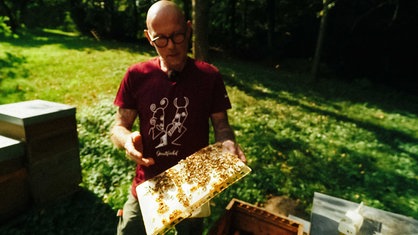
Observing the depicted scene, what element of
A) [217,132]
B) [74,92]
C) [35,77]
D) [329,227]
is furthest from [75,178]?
[35,77]

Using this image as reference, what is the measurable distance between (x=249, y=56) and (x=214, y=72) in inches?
874

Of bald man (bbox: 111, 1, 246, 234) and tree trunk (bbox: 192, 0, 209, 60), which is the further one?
tree trunk (bbox: 192, 0, 209, 60)

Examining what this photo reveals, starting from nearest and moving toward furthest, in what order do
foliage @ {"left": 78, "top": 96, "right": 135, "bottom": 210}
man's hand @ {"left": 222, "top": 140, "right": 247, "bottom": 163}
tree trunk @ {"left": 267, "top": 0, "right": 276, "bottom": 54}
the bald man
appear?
man's hand @ {"left": 222, "top": 140, "right": 247, "bottom": 163} < the bald man < foliage @ {"left": 78, "top": 96, "right": 135, "bottom": 210} < tree trunk @ {"left": 267, "top": 0, "right": 276, "bottom": 54}

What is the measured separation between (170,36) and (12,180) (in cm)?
316

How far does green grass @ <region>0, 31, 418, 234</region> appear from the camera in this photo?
5.21m

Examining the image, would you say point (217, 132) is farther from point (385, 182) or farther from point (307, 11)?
point (307, 11)

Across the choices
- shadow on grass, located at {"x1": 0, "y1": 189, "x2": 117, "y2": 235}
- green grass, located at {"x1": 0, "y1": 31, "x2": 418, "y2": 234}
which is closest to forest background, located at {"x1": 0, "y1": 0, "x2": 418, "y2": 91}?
green grass, located at {"x1": 0, "y1": 31, "x2": 418, "y2": 234}

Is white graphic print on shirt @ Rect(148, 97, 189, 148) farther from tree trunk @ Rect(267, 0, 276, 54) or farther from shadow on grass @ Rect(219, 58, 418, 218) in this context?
tree trunk @ Rect(267, 0, 276, 54)

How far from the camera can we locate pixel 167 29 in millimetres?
2420

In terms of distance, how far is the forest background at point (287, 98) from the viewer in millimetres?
5363

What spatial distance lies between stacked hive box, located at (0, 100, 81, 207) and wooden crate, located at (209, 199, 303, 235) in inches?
113

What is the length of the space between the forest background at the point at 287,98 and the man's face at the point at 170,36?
0.85 metres

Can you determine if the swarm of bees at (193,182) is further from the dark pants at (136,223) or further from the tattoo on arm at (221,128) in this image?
the dark pants at (136,223)

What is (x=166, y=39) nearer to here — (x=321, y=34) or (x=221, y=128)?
(x=221, y=128)
